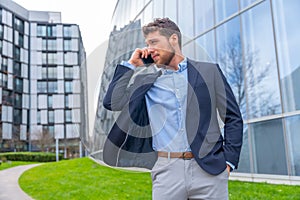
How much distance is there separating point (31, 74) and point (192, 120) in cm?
4948

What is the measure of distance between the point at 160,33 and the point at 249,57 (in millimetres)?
6642

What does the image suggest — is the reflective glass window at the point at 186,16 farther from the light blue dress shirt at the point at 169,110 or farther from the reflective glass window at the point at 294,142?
the light blue dress shirt at the point at 169,110

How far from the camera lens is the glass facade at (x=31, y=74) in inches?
1704

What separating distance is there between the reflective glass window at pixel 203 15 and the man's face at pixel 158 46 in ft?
25.9

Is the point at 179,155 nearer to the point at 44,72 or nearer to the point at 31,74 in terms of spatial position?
the point at 44,72

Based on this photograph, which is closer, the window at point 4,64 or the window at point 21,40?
the window at point 4,64

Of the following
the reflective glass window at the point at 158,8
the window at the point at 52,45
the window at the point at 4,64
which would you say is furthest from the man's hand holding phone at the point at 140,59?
the window at the point at 52,45

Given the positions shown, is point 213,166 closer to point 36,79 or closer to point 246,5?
point 246,5

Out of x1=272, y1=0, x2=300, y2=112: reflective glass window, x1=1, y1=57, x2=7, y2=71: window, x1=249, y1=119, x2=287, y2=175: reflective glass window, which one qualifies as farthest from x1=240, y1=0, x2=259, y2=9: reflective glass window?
x1=1, y1=57, x2=7, y2=71: window

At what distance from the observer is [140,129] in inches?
67.2

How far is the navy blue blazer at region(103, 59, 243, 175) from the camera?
5.32ft

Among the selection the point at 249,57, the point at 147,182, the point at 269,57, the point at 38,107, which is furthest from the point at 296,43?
the point at 38,107

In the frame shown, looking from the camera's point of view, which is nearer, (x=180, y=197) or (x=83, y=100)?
(x=180, y=197)

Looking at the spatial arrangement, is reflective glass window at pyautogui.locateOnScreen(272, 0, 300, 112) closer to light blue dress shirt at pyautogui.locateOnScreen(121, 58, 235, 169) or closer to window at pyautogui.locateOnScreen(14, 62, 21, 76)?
light blue dress shirt at pyautogui.locateOnScreen(121, 58, 235, 169)
